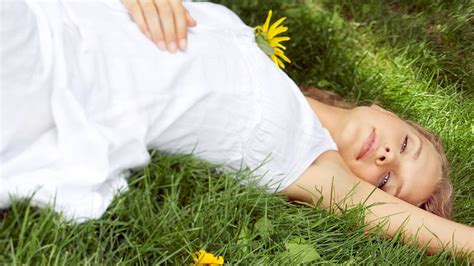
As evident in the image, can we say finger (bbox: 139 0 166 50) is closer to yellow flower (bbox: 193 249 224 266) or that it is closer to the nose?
yellow flower (bbox: 193 249 224 266)

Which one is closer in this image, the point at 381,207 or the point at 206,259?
the point at 206,259

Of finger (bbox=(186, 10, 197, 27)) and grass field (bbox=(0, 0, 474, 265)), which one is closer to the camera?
grass field (bbox=(0, 0, 474, 265))

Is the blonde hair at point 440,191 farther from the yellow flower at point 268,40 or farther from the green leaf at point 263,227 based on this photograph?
the green leaf at point 263,227

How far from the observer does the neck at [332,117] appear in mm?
2541

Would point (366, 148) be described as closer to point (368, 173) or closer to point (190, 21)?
point (368, 173)

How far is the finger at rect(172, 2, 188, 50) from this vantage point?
87.3 inches

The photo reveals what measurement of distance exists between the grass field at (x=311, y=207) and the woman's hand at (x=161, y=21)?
13.7 inches

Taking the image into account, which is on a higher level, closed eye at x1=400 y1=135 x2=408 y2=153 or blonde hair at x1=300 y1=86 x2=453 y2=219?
closed eye at x1=400 y1=135 x2=408 y2=153

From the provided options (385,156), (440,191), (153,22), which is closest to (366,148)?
(385,156)

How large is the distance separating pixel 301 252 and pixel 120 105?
67cm

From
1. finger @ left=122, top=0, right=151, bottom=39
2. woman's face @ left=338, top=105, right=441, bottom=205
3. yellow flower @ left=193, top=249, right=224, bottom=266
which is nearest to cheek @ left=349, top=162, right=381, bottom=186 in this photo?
woman's face @ left=338, top=105, right=441, bottom=205

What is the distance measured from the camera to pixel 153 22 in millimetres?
2217

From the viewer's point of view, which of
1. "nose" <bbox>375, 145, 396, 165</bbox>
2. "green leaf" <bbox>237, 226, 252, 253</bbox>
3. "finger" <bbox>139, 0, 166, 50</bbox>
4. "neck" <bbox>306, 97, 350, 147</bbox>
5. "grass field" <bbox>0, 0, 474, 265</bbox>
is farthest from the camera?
"neck" <bbox>306, 97, 350, 147</bbox>

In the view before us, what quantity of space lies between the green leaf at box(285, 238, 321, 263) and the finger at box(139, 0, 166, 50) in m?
0.70
